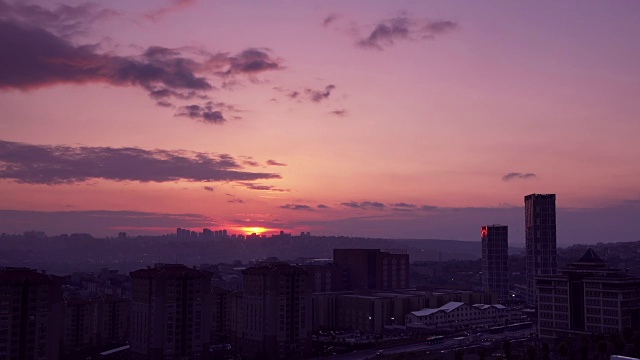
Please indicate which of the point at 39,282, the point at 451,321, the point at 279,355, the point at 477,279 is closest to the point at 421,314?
the point at 451,321

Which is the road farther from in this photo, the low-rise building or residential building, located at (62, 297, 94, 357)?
residential building, located at (62, 297, 94, 357)

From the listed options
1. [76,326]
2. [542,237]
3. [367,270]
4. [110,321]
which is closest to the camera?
[76,326]

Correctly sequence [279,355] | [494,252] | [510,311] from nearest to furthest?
1. [279,355]
2. [510,311]
3. [494,252]

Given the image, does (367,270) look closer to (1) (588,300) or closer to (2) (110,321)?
(2) (110,321)

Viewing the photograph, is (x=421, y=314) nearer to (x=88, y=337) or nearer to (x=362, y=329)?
(x=362, y=329)

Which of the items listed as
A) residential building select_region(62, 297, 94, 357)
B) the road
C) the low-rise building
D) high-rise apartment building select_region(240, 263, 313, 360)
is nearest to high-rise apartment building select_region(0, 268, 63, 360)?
residential building select_region(62, 297, 94, 357)

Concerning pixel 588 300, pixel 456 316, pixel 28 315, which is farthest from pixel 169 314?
pixel 456 316
